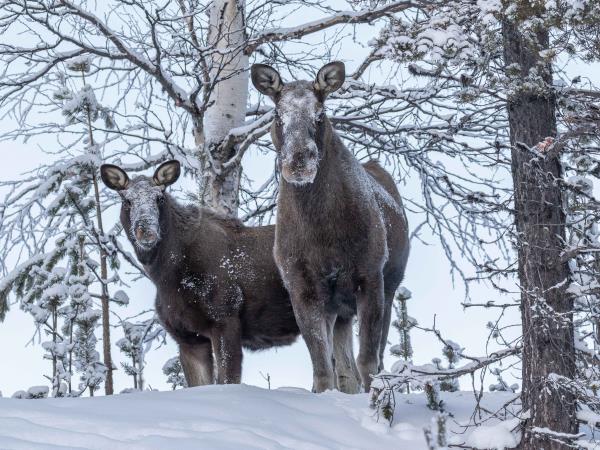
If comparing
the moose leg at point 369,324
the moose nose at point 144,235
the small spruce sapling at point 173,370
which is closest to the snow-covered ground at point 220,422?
the moose leg at point 369,324

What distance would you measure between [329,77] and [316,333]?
231 cm

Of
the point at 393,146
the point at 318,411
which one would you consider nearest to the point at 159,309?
the point at 318,411

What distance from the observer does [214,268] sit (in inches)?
346

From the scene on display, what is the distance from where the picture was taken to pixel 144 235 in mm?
8375

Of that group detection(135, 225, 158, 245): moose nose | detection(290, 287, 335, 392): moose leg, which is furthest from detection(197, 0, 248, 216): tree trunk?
detection(290, 287, 335, 392): moose leg

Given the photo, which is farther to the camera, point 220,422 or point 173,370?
point 173,370

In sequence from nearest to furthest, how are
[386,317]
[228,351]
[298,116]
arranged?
[298,116]
[228,351]
[386,317]

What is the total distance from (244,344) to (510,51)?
437 cm

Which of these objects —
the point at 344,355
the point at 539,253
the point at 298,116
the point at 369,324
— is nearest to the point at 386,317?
the point at 344,355

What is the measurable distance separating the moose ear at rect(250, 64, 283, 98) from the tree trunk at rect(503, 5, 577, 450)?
84.8 inches

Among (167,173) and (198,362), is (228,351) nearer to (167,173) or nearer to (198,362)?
(198,362)

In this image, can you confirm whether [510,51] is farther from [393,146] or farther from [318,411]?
[393,146]

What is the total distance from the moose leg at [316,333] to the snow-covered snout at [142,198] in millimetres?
1883

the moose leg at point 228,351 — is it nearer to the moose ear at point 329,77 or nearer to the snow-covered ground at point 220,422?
the snow-covered ground at point 220,422
